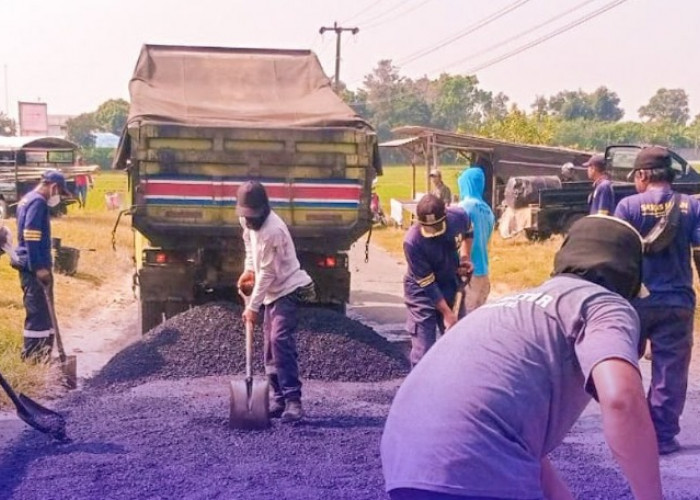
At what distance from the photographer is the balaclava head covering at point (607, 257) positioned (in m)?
2.71

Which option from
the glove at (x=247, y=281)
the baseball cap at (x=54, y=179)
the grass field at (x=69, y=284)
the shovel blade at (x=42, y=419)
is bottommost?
the grass field at (x=69, y=284)

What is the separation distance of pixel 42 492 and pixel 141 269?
15.9 feet

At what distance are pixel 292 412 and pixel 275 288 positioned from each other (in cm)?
88

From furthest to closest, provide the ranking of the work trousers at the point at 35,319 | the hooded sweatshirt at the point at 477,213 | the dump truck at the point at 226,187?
1. the dump truck at the point at 226,187
2. the work trousers at the point at 35,319
3. the hooded sweatshirt at the point at 477,213

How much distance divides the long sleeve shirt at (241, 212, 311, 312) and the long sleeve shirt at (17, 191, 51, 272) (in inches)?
104

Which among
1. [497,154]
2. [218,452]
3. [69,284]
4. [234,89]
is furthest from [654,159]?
[497,154]

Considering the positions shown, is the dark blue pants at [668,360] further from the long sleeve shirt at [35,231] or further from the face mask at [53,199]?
the face mask at [53,199]

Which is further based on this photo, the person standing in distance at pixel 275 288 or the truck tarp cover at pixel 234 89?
the truck tarp cover at pixel 234 89

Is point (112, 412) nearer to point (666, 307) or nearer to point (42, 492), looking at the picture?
point (42, 492)

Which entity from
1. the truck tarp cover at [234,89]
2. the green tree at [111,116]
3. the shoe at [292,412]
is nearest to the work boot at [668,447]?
the shoe at [292,412]

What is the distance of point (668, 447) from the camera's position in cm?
668

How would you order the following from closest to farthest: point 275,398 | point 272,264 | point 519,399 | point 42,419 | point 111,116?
point 519,399 < point 42,419 < point 272,264 < point 275,398 < point 111,116

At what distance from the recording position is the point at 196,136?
385 inches

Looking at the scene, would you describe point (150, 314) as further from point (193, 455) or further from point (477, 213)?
point (193, 455)
